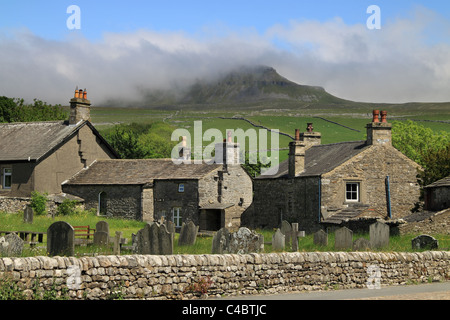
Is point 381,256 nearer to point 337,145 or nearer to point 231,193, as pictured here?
point 337,145

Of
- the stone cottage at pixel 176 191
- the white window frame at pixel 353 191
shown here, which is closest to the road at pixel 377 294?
the white window frame at pixel 353 191

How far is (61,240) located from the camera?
Result: 63.5 feet

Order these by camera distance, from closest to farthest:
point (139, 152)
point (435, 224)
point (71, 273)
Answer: point (71, 273) < point (435, 224) < point (139, 152)

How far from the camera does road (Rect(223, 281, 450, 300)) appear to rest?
19422mm

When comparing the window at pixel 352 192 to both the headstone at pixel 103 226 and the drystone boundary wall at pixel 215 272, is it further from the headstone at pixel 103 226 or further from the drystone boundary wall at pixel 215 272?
the headstone at pixel 103 226

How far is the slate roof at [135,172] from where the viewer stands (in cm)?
5862

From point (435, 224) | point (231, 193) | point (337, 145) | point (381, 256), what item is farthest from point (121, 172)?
point (381, 256)

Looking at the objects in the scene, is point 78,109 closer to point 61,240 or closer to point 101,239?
point 101,239

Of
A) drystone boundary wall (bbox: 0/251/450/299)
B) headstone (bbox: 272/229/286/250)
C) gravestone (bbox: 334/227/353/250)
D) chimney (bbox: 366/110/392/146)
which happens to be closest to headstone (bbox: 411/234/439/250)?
drystone boundary wall (bbox: 0/251/450/299)

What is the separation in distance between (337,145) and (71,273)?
36809 mm

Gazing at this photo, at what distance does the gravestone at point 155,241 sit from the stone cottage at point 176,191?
110 ft

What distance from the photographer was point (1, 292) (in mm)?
15867

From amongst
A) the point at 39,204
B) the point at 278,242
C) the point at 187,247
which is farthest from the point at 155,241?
the point at 39,204

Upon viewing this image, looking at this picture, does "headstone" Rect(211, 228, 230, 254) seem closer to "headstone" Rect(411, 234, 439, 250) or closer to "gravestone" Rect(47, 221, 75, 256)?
"gravestone" Rect(47, 221, 75, 256)
